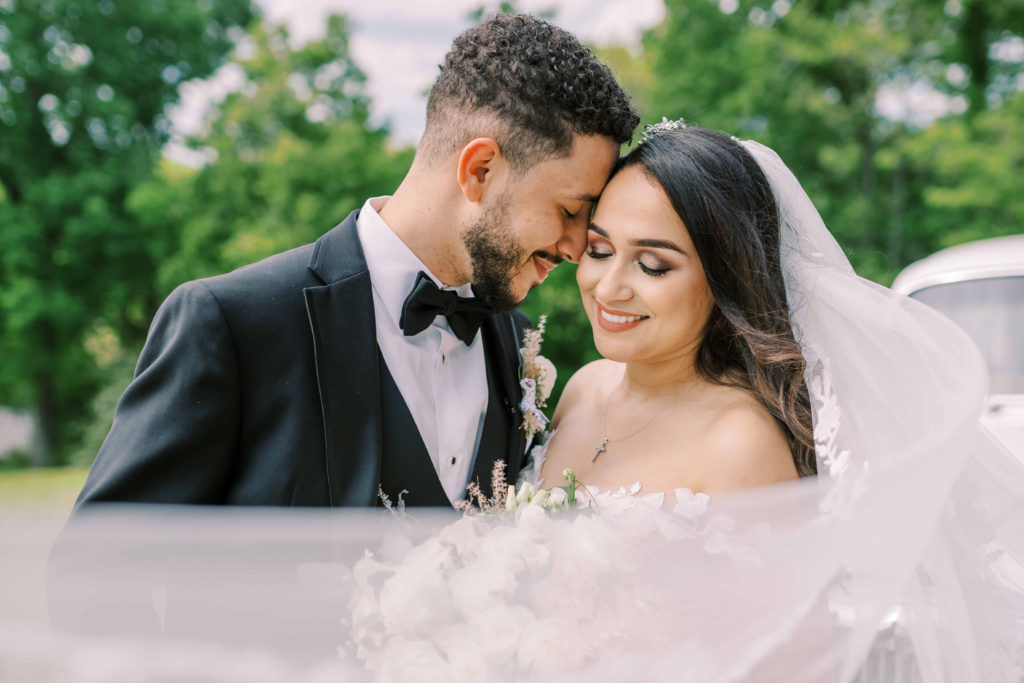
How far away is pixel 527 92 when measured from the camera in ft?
8.12

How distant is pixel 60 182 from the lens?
58.1 feet

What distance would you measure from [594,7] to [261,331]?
54.4 ft

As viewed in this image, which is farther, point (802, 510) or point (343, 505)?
point (343, 505)

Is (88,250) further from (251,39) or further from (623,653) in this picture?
(623,653)

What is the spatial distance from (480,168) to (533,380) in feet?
2.70

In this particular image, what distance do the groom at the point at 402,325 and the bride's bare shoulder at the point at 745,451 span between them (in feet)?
2.29

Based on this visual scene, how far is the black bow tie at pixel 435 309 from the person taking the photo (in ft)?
7.91

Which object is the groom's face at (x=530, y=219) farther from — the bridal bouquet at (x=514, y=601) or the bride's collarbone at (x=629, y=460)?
the bridal bouquet at (x=514, y=601)

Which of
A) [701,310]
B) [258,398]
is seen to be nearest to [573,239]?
[701,310]

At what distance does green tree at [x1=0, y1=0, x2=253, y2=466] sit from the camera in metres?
17.6

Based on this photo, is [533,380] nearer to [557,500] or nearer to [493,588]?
[557,500]

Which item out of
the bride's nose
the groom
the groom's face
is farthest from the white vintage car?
the groom

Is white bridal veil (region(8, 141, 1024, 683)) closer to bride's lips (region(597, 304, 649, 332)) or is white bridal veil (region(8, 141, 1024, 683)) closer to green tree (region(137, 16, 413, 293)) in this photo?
bride's lips (region(597, 304, 649, 332))

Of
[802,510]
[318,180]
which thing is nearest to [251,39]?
[318,180]
